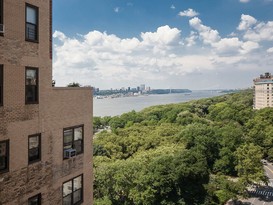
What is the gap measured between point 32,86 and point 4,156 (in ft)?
9.27

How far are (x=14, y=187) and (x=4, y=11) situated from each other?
621 cm

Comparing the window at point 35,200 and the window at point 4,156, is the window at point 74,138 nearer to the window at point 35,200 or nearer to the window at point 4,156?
the window at point 35,200

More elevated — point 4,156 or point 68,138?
point 68,138

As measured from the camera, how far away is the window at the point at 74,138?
1397 centimetres

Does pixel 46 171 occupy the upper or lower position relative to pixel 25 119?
lower

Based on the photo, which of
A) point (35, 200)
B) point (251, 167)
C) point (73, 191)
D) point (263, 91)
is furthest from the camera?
point (263, 91)

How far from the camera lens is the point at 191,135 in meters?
72.1

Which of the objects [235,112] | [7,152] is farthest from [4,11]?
[235,112]

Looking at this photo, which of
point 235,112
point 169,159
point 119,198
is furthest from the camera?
point 235,112

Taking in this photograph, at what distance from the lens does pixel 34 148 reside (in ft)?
40.0

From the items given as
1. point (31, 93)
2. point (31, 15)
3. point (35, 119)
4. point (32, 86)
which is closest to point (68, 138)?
point (35, 119)

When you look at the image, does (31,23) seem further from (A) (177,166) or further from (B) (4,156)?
(A) (177,166)

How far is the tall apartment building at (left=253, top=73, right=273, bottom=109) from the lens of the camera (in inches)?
7042

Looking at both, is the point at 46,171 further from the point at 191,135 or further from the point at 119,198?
the point at 191,135
